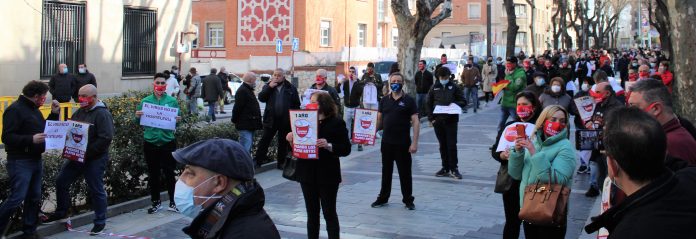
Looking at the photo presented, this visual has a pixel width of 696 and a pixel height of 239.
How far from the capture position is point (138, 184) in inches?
387

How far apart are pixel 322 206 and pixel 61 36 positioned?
1706 cm

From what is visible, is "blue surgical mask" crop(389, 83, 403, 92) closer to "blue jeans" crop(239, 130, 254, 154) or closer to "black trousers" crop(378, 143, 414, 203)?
"black trousers" crop(378, 143, 414, 203)

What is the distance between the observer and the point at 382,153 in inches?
371

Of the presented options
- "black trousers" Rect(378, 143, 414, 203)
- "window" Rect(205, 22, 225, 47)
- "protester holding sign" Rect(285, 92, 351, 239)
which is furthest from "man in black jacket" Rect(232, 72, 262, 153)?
"window" Rect(205, 22, 225, 47)

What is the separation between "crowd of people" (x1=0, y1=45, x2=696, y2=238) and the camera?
2.86 metres

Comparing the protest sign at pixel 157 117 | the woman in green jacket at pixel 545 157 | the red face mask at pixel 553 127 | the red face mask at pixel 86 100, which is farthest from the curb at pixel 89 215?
the red face mask at pixel 553 127

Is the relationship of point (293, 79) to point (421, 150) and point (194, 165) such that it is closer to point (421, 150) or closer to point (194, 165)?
point (421, 150)

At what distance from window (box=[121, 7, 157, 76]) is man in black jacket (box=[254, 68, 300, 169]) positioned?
43.3 feet

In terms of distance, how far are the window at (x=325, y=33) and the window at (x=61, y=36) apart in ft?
69.9

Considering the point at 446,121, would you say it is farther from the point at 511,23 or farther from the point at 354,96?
the point at 511,23

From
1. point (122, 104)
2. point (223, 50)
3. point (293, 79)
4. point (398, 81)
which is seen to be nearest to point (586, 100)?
point (398, 81)

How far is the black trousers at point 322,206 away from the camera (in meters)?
7.03

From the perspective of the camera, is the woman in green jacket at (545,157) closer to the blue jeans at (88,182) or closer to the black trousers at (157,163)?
the blue jeans at (88,182)

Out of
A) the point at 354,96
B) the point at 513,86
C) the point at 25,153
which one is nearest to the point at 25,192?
the point at 25,153
